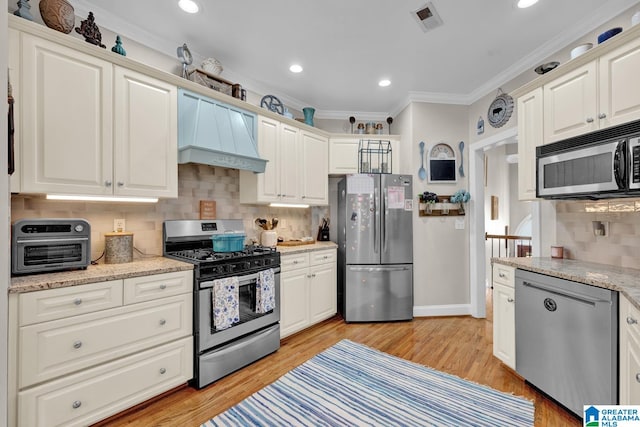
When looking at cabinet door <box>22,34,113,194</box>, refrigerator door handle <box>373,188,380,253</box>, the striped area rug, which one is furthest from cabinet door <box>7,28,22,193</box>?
refrigerator door handle <box>373,188,380,253</box>

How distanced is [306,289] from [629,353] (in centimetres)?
246

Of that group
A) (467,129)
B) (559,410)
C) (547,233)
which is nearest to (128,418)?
(559,410)

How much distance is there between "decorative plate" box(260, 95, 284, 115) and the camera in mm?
3336

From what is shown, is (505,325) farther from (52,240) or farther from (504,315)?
(52,240)

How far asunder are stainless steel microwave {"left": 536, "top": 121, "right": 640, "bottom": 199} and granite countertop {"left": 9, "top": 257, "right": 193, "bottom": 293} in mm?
2810

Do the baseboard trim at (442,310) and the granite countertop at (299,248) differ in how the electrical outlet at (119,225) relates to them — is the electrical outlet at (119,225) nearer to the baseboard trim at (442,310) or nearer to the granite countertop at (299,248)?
the granite countertop at (299,248)

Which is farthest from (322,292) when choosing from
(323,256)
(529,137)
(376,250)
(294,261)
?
(529,137)

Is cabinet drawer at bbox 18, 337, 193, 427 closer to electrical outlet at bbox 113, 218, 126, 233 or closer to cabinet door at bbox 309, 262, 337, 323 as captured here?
electrical outlet at bbox 113, 218, 126, 233

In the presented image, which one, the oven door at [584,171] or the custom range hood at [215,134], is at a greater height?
the custom range hood at [215,134]

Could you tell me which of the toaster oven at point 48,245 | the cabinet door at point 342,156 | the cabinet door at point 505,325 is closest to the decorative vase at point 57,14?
the toaster oven at point 48,245

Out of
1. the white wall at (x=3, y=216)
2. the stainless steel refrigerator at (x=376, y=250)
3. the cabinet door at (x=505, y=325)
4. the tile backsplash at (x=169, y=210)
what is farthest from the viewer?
the stainless steel refrigerator at (x=376, y=250)

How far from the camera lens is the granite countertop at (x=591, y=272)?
1533 mm

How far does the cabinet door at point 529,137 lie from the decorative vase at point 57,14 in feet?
11.4

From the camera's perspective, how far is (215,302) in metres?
2.22
